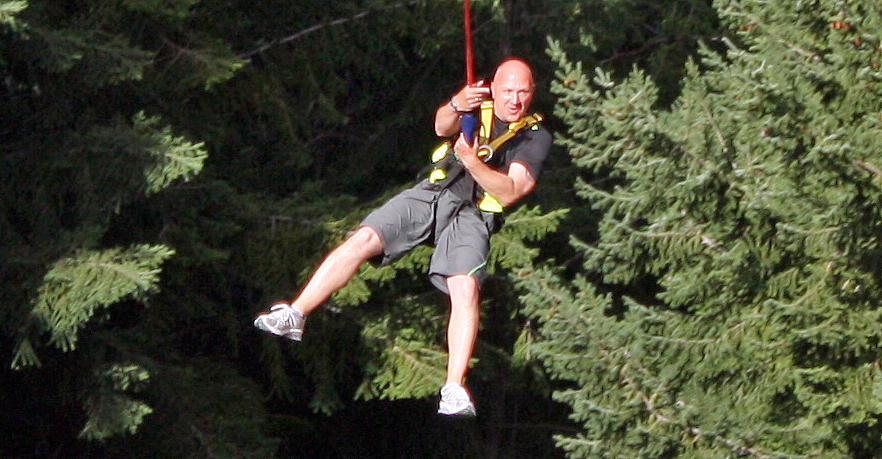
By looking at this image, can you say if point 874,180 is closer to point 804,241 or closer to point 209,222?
point 804,241

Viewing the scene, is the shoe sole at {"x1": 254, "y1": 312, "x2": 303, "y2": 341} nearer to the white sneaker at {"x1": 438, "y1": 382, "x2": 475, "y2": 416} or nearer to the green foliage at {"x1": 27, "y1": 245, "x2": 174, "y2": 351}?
the white sneaker at {"x1": 438, "y1": 382, "x2": 475, "y2": 416}

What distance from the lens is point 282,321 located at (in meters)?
6.94

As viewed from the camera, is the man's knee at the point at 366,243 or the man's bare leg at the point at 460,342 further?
the man's knee at the point at 366,243

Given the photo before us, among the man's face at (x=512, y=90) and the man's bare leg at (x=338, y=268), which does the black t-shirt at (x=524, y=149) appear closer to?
the man's face at (x=512, y=90)

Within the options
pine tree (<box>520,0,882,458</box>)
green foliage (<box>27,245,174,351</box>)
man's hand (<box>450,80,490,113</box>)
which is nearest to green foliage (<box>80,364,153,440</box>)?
green foliage (<box>27,245,174,351</box>)

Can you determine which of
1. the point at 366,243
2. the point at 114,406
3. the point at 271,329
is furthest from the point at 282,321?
the point at 114,406

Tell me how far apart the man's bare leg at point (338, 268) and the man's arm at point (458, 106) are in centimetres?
51

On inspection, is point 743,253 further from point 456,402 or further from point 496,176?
point 456,402

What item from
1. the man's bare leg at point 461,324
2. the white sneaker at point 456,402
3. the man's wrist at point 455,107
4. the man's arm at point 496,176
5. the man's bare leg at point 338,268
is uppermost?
the man's wrist at point 455,107

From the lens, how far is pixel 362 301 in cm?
1132

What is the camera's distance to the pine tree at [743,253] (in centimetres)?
962

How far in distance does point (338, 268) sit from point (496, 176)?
0.72 metres

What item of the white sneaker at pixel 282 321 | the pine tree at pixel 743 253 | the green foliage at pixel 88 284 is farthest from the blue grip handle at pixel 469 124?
the green foliage at pixel 88 284

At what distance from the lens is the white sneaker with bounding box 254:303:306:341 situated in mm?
6918
